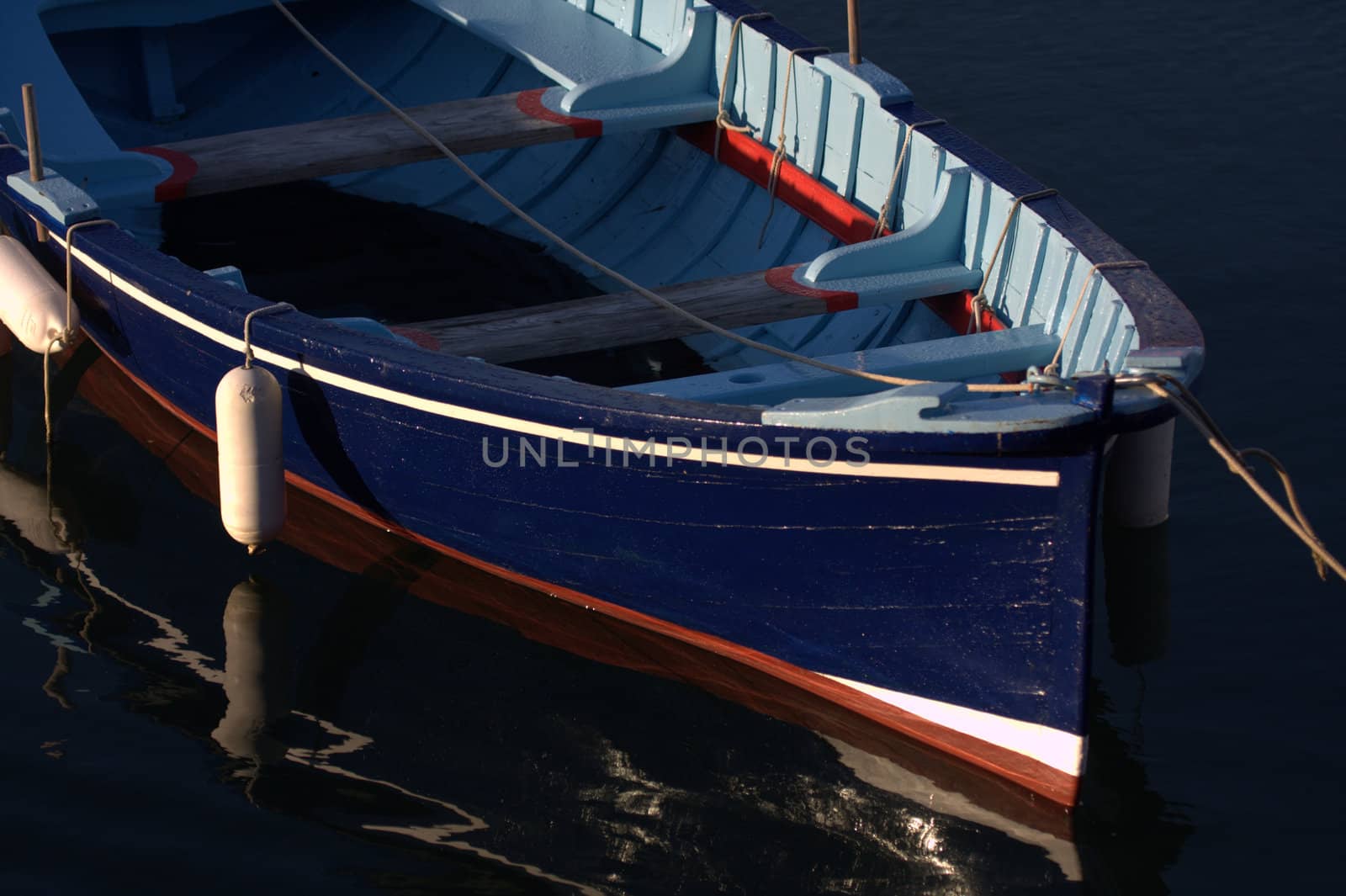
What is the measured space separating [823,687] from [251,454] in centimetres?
222

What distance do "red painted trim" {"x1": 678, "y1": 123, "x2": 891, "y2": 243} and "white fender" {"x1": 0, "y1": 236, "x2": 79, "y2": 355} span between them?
301cm

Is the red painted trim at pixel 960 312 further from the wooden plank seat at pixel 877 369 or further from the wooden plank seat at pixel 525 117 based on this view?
the wooden plank seat at pixel 525 117

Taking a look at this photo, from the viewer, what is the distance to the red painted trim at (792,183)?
7.45m

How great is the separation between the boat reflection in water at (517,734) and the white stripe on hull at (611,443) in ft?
3.11

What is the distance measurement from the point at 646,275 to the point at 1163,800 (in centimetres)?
371

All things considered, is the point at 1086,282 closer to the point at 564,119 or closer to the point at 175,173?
the point at 564,119

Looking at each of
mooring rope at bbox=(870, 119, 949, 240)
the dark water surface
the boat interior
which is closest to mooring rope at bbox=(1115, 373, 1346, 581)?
the boat interior

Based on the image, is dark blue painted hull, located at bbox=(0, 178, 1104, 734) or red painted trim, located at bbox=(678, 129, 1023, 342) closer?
dark blue painted hull, located at bbox=(0, 178, 1104, 734)

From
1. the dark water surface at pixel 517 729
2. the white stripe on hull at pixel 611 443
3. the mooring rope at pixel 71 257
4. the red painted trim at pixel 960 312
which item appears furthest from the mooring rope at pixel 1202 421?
the mooring rope at pixel 71 257

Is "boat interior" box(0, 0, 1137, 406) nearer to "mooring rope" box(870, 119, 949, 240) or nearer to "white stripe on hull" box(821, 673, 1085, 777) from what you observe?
A: "mooring rope" box(870, 119, 949, 240)

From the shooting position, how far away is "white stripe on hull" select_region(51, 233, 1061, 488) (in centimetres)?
508

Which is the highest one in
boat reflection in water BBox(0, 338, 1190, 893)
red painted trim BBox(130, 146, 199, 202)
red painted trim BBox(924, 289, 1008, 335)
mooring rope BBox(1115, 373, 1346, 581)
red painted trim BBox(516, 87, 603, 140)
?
red painted trim BBox(516, 87, 603, 140)

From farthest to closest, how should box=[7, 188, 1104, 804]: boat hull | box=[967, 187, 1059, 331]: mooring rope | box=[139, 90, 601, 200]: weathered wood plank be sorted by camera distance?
1. box=[139, 90, 601, 200]: weathered wood plank
2. box=[967, 187, 1059, 331]: mooring rope
3. box=[7, 188, 1104, 804]: boat hull

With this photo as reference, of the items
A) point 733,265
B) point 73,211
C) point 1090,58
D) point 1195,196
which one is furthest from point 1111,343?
point 1090,58
